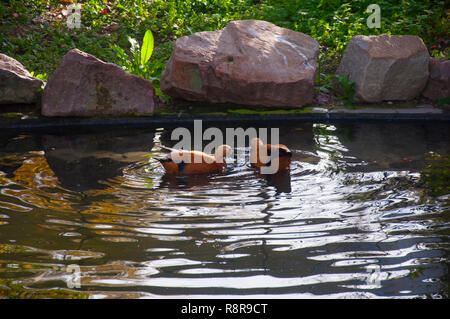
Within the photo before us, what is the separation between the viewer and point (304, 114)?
25.4 ft

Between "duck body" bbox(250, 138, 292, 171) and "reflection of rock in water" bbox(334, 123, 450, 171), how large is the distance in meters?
0.68

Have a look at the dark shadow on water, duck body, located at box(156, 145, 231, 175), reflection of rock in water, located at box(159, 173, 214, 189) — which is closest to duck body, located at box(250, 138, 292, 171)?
the dark shadow on water

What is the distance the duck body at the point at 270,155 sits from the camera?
16.6ft

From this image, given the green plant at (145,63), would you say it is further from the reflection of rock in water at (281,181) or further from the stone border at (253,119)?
the reflection of rock in water at (281,181)

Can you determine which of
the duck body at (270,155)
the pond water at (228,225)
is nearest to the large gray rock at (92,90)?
the pond water at (228,225)

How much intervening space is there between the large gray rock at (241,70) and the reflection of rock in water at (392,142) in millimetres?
889

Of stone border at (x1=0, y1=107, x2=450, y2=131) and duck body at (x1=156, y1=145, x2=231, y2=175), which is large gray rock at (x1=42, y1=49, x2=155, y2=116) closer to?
stone border at (x1=0, y1=107, x2=450, y2=131)

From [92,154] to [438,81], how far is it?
16.3ft

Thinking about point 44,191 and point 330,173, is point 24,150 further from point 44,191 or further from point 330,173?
point 330,173

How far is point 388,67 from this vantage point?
7.86 m

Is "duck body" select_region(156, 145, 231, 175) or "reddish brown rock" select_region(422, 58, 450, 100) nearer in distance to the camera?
"duck body" select_region(156, 145, 231, 175)

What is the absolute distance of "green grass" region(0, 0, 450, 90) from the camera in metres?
9.64

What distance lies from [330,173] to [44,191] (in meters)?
2.53

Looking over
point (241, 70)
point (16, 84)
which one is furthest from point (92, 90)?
point (241, 70)
